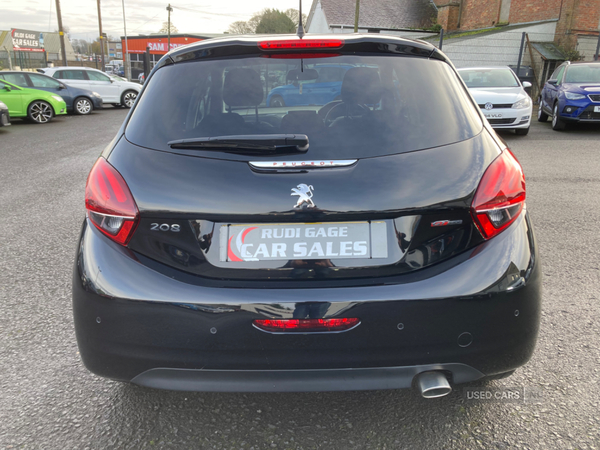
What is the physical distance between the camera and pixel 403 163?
6.06ft

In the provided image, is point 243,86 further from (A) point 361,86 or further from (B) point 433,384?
(B) point 433,384

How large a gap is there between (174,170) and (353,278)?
29.6 inches

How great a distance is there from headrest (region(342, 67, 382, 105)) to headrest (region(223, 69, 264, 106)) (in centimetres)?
37

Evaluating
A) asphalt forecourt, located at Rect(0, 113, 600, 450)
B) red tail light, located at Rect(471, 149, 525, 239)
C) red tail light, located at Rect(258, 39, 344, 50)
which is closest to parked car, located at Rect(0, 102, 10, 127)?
asphalt forecourt, located at Rect(0, 113, 600, 450)

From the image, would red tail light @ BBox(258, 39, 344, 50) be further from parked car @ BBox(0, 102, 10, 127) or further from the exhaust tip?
parked car @ BBox(0, 102, 10, 127)

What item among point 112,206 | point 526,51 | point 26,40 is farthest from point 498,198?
point 26,40

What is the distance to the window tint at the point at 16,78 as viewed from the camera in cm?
1546

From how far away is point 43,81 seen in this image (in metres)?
16.6

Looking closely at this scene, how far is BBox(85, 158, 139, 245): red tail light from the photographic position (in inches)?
73.2

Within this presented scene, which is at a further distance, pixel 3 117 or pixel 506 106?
pixel 3 117

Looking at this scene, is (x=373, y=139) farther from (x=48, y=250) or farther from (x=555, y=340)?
(x=48, y=250)

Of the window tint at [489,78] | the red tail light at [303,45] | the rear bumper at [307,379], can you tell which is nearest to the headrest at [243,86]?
the red tail light at [303,45]

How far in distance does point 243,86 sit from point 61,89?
1742 cm

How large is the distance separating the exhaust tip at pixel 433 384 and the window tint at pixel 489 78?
1145 centimetres
